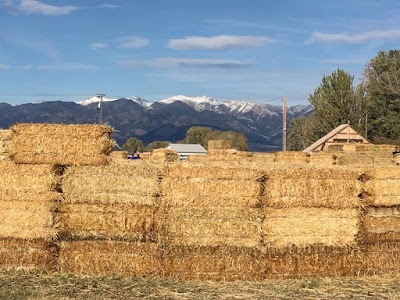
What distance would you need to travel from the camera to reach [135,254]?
1166 cm

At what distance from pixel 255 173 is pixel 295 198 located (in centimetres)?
93

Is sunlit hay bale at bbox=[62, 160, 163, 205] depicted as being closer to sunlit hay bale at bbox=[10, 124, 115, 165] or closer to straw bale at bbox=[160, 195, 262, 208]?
sunlit hay bale at bbox=[10, 124, 115, 165]

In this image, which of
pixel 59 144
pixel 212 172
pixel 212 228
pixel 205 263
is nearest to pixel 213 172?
pixel 212 172

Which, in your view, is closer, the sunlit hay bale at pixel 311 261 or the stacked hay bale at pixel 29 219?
the stacked hay bale at pixel 29 219

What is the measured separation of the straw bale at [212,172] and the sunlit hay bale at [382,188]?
2.37 meters

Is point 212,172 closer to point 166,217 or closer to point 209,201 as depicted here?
point 209,201

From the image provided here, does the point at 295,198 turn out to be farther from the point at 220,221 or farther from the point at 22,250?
the point at 22,250

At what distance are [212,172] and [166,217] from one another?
1.22m

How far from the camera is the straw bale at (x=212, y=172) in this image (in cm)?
1180

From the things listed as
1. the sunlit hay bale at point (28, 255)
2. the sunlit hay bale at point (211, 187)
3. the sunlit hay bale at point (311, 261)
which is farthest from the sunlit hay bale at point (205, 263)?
the sunlit hay bale at point (28, 255)

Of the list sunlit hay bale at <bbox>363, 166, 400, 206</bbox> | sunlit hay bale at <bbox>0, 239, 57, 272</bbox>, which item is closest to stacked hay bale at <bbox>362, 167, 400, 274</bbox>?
sunlit hay bale at <bbox>363, 166, 400, 206</bbox>

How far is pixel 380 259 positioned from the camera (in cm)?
1246

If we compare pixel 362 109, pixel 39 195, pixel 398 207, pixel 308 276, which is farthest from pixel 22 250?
pixel 362 109

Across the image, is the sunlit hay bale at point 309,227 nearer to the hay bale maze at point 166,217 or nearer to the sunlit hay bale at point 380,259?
the hay bale maze at point 166,217
